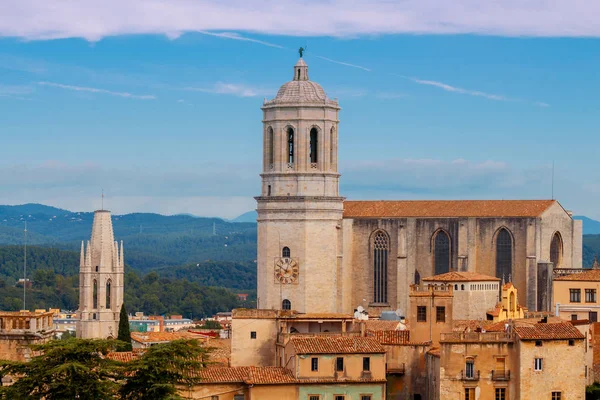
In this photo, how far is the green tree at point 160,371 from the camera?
206 ft

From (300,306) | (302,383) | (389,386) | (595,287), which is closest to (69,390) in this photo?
(302,383)

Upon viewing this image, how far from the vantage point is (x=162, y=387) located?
62.7m

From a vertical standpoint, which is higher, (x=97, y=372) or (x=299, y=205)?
(x=299, y=205)

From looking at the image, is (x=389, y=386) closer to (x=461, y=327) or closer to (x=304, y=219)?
(x=461, y=327)

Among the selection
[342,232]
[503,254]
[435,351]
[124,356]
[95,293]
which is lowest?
[124,356]

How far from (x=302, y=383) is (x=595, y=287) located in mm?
25953

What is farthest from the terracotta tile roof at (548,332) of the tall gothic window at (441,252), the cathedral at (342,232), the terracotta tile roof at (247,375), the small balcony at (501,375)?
the tall gothic window at (441,252)

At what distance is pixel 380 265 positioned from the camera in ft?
351

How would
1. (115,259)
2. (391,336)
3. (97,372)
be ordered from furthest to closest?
(115,259)
(391,336)
(97,372)

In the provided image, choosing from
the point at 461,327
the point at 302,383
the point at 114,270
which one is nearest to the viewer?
the point at 302,383

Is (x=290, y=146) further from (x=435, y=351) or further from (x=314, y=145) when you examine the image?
(x=435, y=351)

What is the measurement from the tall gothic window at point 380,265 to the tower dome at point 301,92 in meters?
8.62

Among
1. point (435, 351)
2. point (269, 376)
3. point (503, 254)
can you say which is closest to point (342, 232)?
point (503, 254)

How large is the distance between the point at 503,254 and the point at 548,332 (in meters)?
33.7
